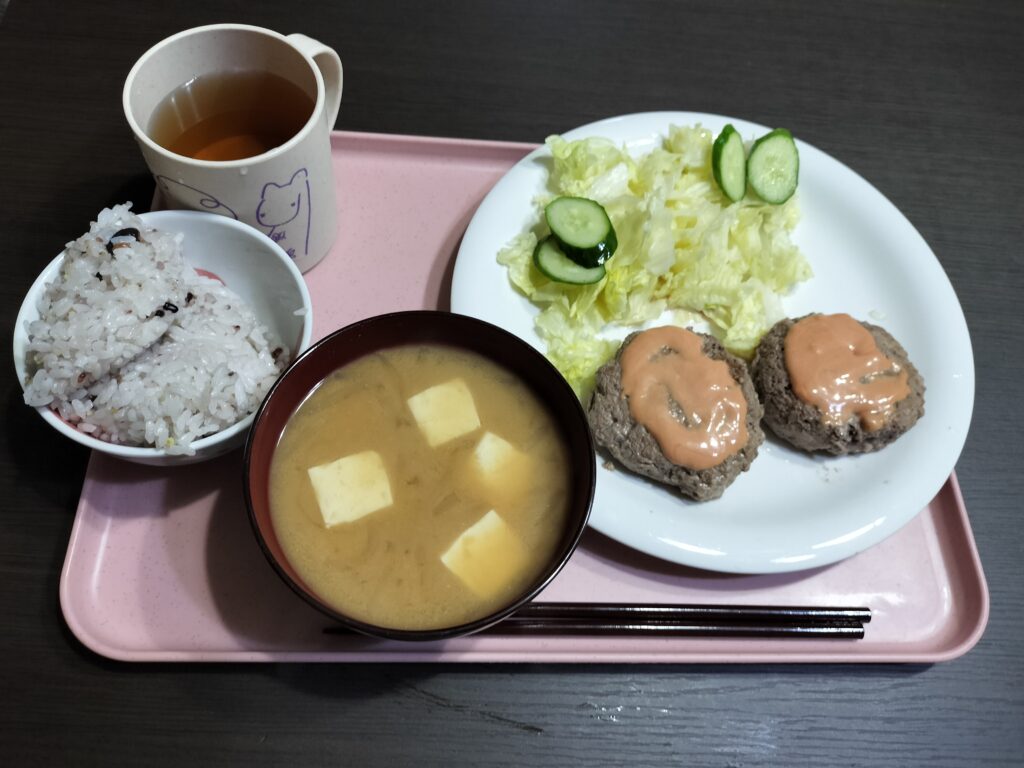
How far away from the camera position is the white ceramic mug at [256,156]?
1821 millimetres

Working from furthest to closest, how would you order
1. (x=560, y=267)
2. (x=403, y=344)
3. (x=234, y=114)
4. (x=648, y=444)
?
1. (x=560, y=267)
2. (x=234, y=114)
3. (x=648, y=444)
4. (x=403, y=344)

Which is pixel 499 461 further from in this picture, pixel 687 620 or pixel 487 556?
pixel 687 620

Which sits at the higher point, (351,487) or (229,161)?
(229,161)

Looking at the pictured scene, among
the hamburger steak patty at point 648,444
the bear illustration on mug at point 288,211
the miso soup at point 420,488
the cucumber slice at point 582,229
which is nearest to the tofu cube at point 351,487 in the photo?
the miso soup at point 420,488

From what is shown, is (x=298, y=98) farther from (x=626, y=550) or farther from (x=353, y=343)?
(x=626, y=550)

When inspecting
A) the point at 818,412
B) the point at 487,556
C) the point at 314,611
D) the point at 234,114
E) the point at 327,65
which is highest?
the point at 327,65

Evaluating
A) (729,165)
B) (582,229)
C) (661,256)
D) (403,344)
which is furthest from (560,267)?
(729,165)

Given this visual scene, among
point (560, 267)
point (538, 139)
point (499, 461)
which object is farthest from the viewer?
point (538, 139)

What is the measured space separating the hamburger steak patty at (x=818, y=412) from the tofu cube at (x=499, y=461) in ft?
2.67

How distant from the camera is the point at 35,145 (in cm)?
254

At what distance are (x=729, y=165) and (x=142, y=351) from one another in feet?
5.95

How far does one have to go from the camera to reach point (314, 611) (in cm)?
186

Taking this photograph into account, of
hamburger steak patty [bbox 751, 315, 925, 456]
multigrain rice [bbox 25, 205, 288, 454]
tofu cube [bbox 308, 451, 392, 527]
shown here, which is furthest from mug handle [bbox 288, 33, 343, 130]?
hamburger steak patty [bbox 751, 315, 925, 456]

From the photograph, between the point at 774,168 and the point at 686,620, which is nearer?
the point at 686,620
